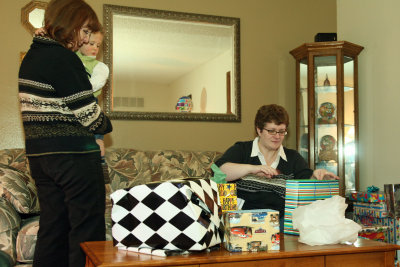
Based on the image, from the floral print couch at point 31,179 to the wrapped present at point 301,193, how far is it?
833 mm

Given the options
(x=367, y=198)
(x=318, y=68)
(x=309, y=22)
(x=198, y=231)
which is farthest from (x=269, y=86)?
(x=198, y=231)

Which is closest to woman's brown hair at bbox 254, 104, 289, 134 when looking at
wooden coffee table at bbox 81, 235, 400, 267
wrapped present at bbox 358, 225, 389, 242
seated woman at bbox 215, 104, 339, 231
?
seated woman at bbox 215, 104, 339, 231

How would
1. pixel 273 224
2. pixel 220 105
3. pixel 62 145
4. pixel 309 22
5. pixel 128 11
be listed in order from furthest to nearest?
pixel 309 22, pixel 220 105, pixel 128 11, pixel 62 145, pixel 273 224

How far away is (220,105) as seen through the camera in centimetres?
362

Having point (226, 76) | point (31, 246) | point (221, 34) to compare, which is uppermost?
point (221, 34)

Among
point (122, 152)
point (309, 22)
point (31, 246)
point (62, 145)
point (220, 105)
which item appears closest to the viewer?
point (62, 145)

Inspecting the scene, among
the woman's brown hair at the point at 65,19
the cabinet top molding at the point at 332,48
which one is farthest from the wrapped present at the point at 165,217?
the cabinet top molding at the point at 332,48

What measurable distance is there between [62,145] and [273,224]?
810 mm

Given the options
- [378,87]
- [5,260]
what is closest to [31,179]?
[5,260]

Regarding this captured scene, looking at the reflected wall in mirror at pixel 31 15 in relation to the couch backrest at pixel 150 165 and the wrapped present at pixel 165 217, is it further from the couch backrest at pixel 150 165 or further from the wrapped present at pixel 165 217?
the wrapped present at pixel 165 217

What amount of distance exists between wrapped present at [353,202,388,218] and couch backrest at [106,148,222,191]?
113 centimetres

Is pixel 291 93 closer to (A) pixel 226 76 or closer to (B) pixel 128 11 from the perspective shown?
(A) pixel 226 76

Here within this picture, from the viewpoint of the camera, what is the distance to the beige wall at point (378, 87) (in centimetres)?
337

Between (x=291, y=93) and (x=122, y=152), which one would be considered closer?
(x=122, y=152)
